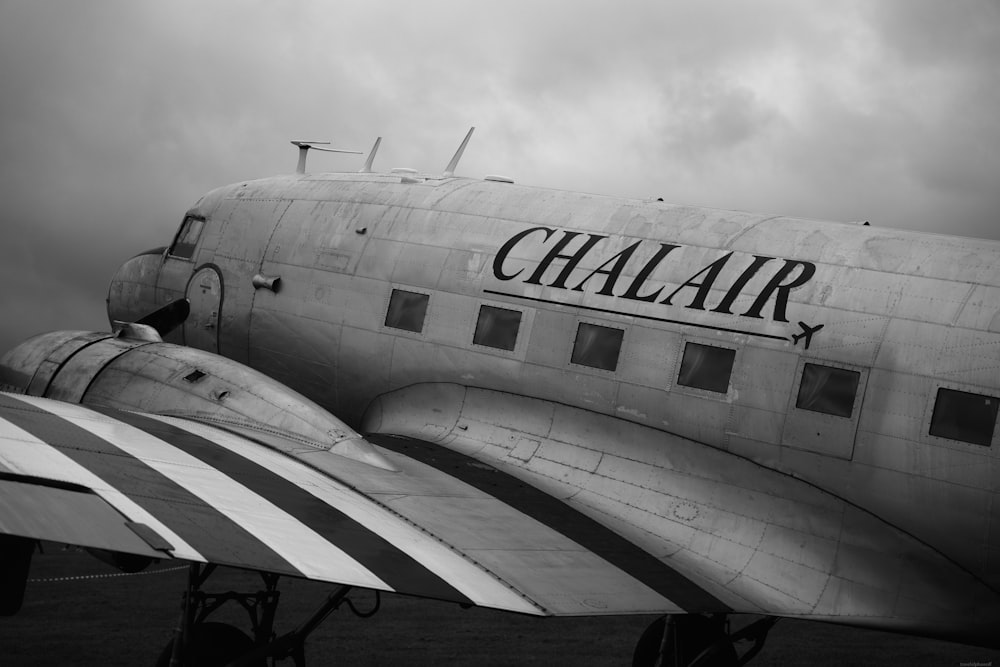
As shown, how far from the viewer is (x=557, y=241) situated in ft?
32.7

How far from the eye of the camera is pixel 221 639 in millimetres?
7516

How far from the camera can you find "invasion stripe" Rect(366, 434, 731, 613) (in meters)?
7.62

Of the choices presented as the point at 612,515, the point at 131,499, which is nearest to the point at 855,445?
the point at 612,515

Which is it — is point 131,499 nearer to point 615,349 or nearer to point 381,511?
point 381,511

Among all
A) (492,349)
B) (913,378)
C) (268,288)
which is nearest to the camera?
(913,378)

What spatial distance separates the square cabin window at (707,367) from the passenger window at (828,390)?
64 cm

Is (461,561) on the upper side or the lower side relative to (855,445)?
lower

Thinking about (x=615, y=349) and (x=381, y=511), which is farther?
(x=615, y=349)

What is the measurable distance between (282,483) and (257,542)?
54.4 inches

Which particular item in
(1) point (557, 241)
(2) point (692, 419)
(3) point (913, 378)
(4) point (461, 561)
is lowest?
(4) point (461, 561)

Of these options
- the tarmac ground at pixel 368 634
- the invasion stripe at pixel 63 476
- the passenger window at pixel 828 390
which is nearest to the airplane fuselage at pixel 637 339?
the passenger window at pixel 828 390

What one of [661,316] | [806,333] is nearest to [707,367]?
[661,316]

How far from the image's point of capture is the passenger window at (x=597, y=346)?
9281 millimetres

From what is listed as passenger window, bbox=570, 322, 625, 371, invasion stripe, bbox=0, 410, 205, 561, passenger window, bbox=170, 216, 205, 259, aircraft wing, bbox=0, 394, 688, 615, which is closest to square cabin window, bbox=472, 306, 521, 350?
passenger window, bbox=570, 322, 625, 371
